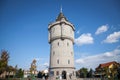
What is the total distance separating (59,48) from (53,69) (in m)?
6.01

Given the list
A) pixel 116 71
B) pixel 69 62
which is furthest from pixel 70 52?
pixel 116 71

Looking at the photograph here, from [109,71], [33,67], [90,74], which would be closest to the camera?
[33,67]

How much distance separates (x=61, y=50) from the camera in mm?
38250

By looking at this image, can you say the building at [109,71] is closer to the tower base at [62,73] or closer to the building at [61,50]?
the tower base at [62,73]

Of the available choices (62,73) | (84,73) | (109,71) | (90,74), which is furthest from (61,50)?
(90,74)

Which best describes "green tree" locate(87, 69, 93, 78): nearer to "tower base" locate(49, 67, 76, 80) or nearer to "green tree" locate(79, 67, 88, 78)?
"green tree" locate(79, 67, 88, 78)

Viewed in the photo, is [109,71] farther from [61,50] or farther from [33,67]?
[33,67]

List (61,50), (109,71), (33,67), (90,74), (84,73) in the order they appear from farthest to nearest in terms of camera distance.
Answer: (90,74) → (84,73) → (109,71) → (61,50) → (33,67)

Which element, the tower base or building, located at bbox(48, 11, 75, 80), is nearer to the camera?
the tower base

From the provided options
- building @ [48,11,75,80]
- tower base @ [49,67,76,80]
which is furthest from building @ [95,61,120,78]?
building @ [48,11,75,80]

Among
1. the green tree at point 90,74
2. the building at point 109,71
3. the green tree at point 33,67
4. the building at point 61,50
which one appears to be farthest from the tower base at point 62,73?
the green tree at point 90,74

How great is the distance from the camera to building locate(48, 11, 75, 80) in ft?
122

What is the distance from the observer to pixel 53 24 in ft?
136

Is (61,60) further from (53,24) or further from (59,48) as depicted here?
(53,24)
